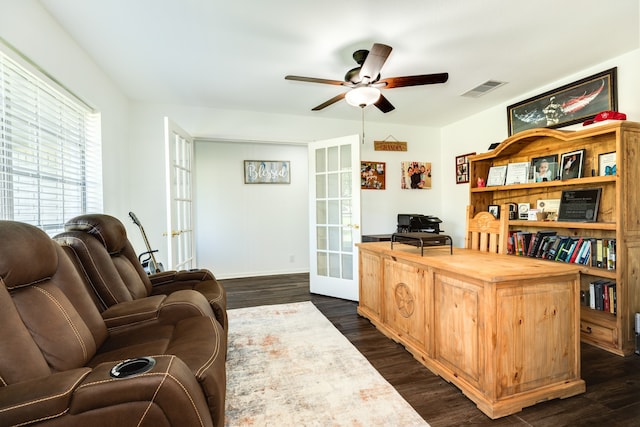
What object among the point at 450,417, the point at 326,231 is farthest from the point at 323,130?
the point at 450,417

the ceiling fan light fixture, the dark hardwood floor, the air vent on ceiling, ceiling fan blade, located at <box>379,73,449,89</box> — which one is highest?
the air vent on ceiling

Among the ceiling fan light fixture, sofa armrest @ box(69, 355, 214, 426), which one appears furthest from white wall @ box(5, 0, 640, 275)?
sofa armrest @ box(69, 355, 214, 426)

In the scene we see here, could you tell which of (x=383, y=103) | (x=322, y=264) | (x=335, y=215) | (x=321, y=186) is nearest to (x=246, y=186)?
(x=321, y=186)

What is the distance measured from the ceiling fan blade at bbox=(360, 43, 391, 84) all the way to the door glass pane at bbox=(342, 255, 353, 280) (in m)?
2.19

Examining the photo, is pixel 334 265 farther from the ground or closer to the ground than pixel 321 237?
closer to the ground

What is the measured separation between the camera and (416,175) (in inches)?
189

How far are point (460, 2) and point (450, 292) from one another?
1.84 metres

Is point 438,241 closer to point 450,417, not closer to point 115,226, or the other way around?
point 450,417

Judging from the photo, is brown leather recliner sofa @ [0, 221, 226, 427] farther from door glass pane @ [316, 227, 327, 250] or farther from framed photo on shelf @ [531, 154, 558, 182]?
framed photo on shelf @ [531, 154, 558, 182]

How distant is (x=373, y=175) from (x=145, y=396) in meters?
4.08

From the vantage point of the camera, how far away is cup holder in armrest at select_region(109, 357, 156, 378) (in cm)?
91

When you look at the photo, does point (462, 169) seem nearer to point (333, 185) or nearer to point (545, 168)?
point (545, 168)

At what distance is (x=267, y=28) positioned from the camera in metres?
2.19

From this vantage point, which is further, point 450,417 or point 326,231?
point 326,231
